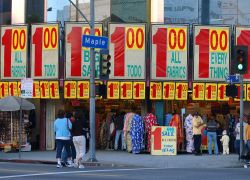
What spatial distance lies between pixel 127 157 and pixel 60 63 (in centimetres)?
578

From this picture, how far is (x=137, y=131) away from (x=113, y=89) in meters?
2.30

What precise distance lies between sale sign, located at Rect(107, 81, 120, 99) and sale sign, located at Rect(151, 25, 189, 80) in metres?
1.72

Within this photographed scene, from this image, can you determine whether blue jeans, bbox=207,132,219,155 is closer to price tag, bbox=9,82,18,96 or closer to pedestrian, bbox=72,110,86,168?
pedestrian, bbox=72,110,86,168

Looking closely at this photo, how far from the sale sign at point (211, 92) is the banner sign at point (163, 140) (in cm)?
264

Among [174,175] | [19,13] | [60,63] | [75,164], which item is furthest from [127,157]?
[19,13]

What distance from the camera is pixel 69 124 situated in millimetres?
20016

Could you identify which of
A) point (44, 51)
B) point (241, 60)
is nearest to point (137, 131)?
point (241, 60)

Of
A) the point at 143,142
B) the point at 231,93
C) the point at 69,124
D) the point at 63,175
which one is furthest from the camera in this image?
the point at 143,142

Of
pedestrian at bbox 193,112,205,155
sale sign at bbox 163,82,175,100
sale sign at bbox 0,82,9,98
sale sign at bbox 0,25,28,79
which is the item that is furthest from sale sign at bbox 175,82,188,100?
sale sign at bbox 0,82,9,98

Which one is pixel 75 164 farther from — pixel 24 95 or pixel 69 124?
pixel 24 95

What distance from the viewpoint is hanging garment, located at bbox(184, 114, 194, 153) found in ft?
84.2

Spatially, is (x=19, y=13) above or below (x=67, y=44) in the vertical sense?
above

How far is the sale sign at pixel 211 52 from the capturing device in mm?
26391

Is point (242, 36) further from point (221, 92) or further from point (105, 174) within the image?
point (105, 174)
